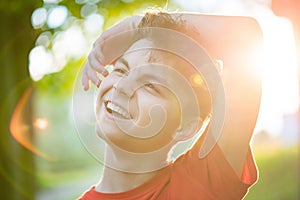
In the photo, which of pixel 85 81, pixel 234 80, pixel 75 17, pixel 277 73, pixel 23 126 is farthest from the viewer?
pixel 23 126

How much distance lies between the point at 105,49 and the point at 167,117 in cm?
20

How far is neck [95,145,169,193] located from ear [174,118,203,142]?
4 cm

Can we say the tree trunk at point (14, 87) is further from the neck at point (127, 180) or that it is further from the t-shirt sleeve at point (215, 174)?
the t-shirt sleeve at point (215, 174)

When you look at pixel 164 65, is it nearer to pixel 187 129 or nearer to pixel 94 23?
pixel 187 129

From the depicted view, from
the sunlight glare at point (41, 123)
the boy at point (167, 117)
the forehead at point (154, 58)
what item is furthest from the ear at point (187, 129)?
the sunlight glare at point (41, 123)

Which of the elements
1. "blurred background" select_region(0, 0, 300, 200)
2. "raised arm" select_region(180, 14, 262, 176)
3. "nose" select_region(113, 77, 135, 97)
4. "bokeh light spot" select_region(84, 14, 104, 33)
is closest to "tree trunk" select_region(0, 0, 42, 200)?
"blurred background" select_region(0, 0, 300, 200)

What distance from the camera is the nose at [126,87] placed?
4.00 feet

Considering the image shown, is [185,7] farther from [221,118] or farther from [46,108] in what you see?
[46,108]

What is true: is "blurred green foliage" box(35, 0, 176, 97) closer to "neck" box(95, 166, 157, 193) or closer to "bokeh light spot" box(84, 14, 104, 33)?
"bokeh light spot" box(84, 14, 104, 33)

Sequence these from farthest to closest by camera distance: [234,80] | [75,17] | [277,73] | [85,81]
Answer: [75,17] → [277,73] → [85,81] → [234,80]

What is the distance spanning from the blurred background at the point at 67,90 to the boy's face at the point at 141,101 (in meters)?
0.14

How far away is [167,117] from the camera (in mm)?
1225

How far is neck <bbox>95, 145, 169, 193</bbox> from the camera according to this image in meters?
1.23

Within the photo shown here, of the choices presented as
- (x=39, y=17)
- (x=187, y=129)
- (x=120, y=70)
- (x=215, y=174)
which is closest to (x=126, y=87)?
(x=120, y=70)
